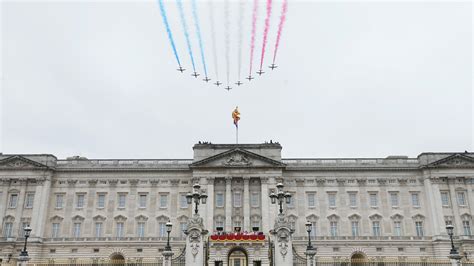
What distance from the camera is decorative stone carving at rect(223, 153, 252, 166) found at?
60.3 metres

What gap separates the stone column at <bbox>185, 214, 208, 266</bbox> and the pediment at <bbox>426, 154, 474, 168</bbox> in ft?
134

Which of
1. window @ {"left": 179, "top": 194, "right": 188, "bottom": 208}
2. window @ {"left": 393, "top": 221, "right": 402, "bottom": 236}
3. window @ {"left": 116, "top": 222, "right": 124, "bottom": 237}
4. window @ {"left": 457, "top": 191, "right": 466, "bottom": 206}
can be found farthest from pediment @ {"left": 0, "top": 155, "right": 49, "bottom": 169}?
window @ {"left": 457, "top": 191, "right": 466, "bottom": 206}

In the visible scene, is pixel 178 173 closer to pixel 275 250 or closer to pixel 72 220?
pixel 72 220

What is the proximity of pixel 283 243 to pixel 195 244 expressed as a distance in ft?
22.0

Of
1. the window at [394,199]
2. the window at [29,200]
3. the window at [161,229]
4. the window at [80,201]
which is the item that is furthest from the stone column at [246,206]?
the window at [29,200]

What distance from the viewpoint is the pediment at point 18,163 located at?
60.1m

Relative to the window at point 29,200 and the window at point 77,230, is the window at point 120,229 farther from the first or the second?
the window at point 29,200

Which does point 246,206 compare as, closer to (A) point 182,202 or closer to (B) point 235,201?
(B) point 235,201

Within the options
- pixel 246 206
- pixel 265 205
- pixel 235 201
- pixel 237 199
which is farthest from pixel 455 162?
pixel 235 201

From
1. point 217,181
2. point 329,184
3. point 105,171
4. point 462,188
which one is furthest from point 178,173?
point 462,188

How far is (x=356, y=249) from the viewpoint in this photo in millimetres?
56875

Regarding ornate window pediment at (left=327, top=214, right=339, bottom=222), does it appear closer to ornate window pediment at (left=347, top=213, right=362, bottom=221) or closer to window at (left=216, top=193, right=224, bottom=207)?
ornate window pediment at (left=347, top=213, right=362, bottom=221)

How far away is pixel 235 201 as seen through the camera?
5941 centimetres

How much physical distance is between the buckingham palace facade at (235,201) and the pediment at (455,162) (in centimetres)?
14
